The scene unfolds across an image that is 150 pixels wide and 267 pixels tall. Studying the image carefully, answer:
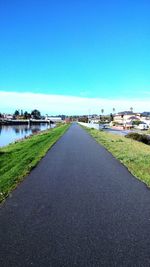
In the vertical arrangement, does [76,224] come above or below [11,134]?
above

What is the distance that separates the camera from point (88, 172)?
12727 mm

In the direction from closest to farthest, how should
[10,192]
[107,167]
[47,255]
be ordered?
[47,255] < [10,192] < [107,167]

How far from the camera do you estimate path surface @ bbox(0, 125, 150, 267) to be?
15.5ft

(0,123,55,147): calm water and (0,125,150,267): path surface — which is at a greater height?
(0,125,150,267): path surface

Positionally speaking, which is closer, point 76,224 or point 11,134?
point 76,224

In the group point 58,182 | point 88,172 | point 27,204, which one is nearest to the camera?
point 27,204

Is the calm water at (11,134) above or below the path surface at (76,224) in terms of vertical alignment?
below

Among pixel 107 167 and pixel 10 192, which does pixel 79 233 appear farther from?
pixel 107 167

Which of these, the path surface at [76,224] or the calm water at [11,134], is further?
the calm water at [11,134]

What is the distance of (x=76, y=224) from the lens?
20.4 ft

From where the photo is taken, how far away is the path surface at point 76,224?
474 cm

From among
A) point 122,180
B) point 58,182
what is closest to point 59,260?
point 58,182

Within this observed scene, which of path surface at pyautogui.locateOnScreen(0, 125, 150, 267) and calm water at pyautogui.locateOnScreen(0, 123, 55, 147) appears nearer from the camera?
path surface at pyautogui.locateOnScreen(0, 125, 150, 267)

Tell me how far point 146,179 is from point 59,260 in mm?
7086
